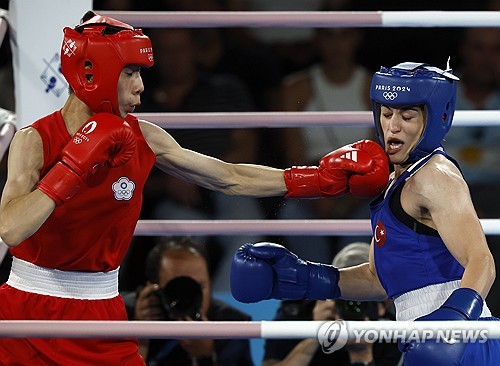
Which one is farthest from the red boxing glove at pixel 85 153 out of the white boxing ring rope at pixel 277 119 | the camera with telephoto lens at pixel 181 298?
the camera with telephoto lens at pixel 181 298

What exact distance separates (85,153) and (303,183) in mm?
739

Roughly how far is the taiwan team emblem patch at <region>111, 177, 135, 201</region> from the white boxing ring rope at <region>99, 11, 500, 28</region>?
589 mm

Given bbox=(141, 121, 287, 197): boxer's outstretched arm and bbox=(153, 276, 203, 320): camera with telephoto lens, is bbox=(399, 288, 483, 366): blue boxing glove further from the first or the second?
bbox=(153, 276, 203, 320): camera with telephoto lens

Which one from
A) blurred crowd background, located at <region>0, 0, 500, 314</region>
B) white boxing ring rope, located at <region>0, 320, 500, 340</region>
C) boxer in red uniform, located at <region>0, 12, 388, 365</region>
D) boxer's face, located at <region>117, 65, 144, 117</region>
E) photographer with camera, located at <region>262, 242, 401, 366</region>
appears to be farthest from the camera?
blurred crowd background, located at <region>0, 0, 500, 314</region>

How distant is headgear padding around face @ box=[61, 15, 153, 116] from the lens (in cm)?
254

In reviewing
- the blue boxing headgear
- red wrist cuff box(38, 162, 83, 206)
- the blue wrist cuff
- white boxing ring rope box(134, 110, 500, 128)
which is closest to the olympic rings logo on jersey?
the blue boxing headgear

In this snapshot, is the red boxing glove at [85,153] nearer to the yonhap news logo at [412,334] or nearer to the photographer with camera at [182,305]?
the yonhap news logo at [412,334]

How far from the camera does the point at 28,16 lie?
2965mm

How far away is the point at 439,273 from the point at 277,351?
115 cm

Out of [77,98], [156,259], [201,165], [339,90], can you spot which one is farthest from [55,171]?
[339,90]

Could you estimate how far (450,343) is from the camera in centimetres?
220

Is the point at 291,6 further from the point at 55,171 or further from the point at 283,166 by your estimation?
the point at 55,171

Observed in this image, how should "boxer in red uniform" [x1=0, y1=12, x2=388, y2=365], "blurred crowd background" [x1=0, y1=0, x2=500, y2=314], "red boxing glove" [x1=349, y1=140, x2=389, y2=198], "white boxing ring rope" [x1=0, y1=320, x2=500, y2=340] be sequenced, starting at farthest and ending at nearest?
"blurred crowd background" [x1=0, y1=0, x2=500, y2=314] → "red boxing glove" [x1=349, y1=140, x2=389, y2=198] → "boxer in red uniform" [x1=0, y1=12, x2=388, y2=365] → "white boxing ring rope" [x1=0, y1=320, x2=500, y2=340]

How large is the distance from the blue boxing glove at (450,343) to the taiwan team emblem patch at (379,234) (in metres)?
0.37
